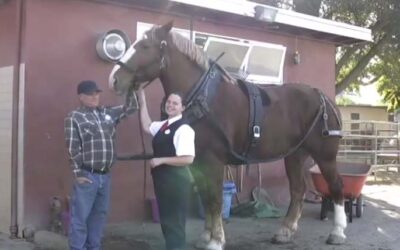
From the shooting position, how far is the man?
467 cm

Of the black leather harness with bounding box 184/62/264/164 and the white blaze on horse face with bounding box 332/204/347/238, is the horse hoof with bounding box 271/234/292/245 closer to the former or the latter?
the white blaze on horse face with bounding box 332/204/347/238

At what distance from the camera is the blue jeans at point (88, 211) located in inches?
185

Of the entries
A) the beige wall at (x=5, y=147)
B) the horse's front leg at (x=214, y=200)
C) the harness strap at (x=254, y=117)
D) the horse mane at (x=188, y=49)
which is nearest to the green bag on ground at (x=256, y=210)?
the harness strap at (x=254, y=117)

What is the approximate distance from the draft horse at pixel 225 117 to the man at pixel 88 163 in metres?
0.38

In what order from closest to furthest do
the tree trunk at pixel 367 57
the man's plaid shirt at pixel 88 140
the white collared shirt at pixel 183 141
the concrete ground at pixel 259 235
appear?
the white collared shirt at pixel 183 141
the man's plaid shirt at pixel 88 140
the concrete ground at pixel 259 235
the tree trunk at pixel 367 57

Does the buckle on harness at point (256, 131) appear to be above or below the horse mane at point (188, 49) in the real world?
below

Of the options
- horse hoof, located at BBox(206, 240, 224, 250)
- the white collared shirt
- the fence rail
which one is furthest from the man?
the fence rail

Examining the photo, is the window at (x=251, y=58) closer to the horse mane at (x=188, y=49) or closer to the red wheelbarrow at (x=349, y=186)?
the red wheelbarrow at (x=349, y=186)

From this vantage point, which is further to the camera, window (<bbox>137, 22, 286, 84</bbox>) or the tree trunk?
the tree trunk

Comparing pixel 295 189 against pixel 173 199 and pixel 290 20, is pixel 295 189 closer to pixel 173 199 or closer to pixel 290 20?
pixel 173 199

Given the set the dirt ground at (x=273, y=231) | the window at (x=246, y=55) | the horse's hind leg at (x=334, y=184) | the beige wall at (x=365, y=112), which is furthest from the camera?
the beige wall at (x=365, y=112)

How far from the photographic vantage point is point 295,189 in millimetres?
6777

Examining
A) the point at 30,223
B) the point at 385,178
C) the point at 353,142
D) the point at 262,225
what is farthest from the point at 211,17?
the point at 353,142

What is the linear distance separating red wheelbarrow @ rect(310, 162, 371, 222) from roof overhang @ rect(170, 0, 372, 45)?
2.29 metres
